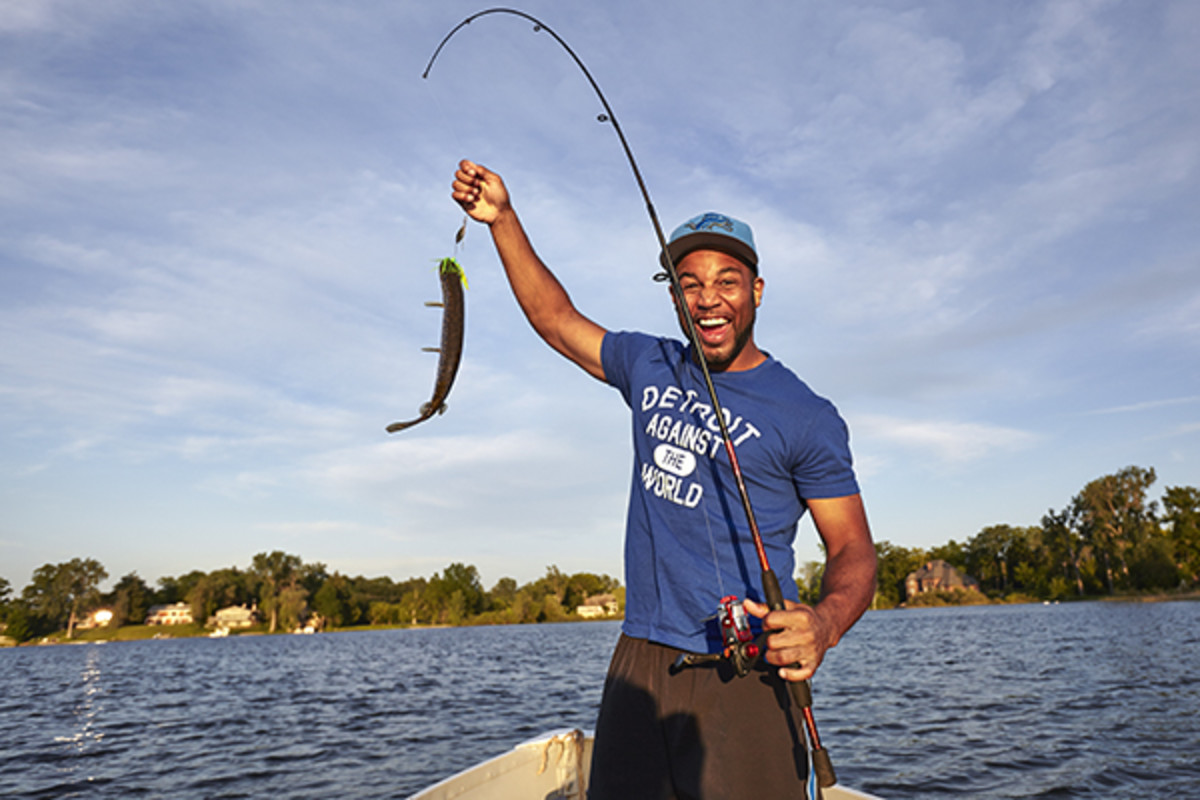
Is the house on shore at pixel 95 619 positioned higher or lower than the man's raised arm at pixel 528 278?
lower

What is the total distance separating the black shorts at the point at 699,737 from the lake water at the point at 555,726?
31.1ft

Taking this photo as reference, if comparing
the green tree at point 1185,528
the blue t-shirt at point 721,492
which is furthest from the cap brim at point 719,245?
the green tree at point 1185,528

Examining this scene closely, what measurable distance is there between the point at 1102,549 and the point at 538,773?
3939 inches

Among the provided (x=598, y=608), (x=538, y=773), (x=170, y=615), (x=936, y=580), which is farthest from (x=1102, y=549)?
(x=170, y=615)

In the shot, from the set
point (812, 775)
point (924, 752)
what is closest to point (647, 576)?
point (812, 775)

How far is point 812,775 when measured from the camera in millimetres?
2250

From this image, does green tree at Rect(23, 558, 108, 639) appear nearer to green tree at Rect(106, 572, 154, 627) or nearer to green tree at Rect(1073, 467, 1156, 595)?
green tree at Rect(106, 572, 154, 627)

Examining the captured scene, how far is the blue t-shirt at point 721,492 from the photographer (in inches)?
89.7

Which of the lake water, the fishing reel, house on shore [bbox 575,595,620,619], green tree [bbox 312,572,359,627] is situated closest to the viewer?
the fishing reel

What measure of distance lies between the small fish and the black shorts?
1815 mm

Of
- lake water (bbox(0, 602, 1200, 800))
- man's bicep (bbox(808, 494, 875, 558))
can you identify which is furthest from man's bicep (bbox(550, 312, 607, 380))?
lake water (bbox(0, 602, 1200, 800))

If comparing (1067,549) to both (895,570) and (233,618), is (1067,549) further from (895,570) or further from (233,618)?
(233,618)

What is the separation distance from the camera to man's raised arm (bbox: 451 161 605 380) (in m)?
2.89

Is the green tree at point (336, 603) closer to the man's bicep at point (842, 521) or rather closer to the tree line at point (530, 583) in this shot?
the tree line at point (530, 583)
